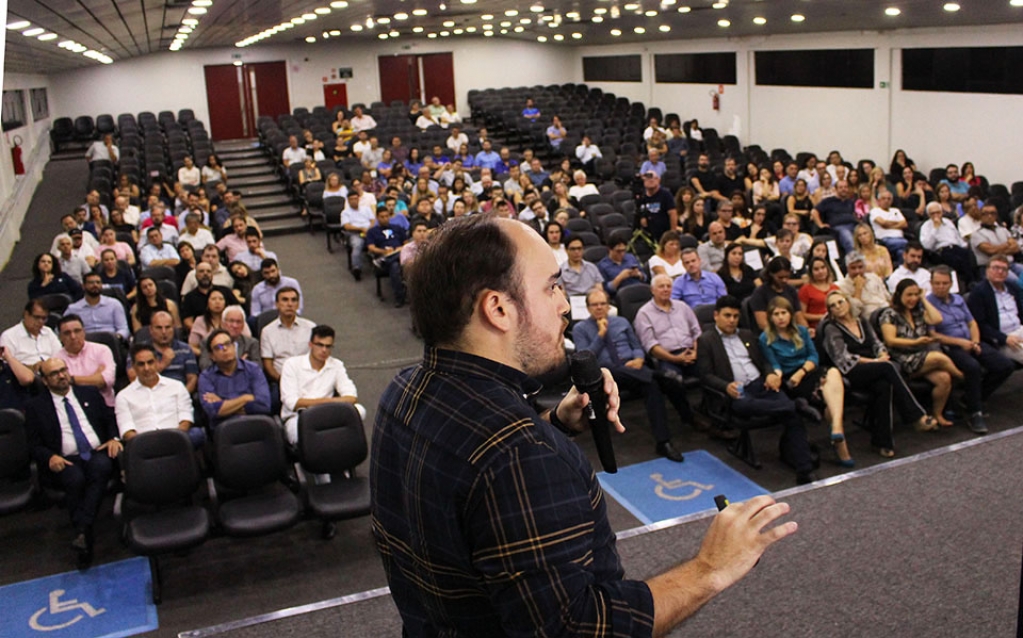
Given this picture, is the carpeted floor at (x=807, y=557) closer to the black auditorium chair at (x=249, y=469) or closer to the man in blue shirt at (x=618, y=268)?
the black auditorium chair at (x=249, y=469)

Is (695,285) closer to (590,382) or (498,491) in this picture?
(590,382)

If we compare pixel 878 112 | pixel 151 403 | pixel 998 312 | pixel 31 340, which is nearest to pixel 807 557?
pixel 151 403

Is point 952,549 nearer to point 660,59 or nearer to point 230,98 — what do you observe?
point 660,59

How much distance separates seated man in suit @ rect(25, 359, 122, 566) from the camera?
524 centimetres

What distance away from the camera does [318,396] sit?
5.94 metres

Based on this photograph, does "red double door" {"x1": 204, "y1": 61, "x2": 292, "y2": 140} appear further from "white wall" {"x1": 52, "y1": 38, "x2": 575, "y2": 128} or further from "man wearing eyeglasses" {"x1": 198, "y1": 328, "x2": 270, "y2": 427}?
"man wearing eyeglasses" {"x1": 198, "y1": 328, "x2": 270, "y2": 427}

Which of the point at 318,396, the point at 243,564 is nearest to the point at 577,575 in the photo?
the point at 243,564

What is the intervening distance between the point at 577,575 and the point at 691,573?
240 millimetres

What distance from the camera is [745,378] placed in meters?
6.30

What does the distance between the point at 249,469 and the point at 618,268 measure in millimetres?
4298

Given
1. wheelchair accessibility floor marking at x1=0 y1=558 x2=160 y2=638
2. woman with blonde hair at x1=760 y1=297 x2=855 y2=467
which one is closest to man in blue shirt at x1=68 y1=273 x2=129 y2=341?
wheelchair accessibility floor marking at x1=0 y1=558 x2=160 y2=638

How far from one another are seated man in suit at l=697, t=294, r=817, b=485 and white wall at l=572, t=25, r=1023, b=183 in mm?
8642

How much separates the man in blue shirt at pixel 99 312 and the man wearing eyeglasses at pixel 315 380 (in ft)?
7.10

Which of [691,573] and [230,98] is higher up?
[230,98]
